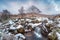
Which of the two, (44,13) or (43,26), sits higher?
(44,13)

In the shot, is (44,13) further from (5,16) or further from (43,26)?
(5,16)

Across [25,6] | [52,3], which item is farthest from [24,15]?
[52,3]

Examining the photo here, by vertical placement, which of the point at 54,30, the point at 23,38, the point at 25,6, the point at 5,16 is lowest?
the point at 23,38

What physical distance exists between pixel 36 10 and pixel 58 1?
0.41m

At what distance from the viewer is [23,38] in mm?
2277

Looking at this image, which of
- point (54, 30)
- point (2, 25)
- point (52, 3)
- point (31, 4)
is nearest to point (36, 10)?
point (31, 4)

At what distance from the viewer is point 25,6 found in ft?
7.90

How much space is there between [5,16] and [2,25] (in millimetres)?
166

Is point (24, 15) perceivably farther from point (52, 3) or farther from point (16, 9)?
point (52, 3)

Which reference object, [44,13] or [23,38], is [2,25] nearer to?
[23,38]

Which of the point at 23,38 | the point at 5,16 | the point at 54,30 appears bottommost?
the point at 23,38

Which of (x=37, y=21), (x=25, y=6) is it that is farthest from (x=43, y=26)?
(x=25, y=6)

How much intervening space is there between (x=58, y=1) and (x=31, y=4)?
47 cm

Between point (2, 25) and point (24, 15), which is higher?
Answer: point (24, 15)
